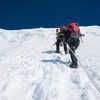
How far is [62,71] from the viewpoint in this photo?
448cm

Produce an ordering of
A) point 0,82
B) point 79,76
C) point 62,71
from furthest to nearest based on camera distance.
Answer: point 62,71
point 79,76
point 0,82

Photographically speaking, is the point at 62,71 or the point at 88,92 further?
the point at 62,71

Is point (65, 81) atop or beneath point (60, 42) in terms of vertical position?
beneath

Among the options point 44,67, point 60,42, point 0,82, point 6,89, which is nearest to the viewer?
point 6,89

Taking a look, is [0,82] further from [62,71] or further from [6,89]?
[62,71]

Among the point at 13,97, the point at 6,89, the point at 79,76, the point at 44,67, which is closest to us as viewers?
the point at 13,97

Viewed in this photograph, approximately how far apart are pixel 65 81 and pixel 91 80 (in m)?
0.76

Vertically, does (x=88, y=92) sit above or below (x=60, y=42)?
below

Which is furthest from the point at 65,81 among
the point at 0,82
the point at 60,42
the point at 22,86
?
the point at 60,42

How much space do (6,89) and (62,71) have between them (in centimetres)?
204

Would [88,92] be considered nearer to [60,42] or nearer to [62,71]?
[62,71]

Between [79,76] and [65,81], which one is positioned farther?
[79,76]

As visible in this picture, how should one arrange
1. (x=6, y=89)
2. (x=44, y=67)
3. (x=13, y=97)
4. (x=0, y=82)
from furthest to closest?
1. (x=44, y=67)
2. (x=0, y=82)
3. (x=6, y=89)
4. (x=13, y=97)

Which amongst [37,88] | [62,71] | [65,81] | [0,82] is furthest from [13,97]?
[62,71]
